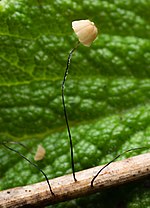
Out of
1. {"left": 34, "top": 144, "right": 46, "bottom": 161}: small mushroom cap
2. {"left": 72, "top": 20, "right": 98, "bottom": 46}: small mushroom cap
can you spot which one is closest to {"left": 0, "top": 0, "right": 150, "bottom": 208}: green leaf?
{"left": 34, "top": 144, "right": 46, "bottom": 161}: small mushroom cap

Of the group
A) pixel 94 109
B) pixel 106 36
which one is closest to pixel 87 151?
pixel 94 109

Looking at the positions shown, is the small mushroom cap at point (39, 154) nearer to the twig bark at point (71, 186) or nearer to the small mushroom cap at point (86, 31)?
the twig bark at point (71, 186)

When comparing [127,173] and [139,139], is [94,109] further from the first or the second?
[127,173]


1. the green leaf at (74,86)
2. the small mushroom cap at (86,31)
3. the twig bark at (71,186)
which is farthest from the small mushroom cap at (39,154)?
the small mushroom cap at (86,31)

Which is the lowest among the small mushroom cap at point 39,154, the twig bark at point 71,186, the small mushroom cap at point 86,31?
the small mushroom cap at point 39,154

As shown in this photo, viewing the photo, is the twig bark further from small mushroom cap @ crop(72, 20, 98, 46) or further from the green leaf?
small mushroom cap @ crop(72, 20, 98, 46)

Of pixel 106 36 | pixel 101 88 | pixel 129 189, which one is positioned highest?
pixel 106 36

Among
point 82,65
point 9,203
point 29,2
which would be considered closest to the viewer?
point 9,203
